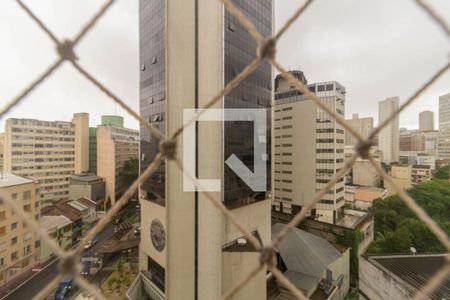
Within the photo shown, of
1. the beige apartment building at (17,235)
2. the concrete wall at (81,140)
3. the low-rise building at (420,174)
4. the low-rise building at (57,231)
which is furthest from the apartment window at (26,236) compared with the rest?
the low-rise building at (420,174)

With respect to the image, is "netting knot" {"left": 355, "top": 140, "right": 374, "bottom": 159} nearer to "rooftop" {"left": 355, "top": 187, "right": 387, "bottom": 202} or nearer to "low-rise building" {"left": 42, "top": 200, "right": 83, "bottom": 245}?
"low-rise building" {"left": 42, "top": 200, "right": 83, "bottom": 245}

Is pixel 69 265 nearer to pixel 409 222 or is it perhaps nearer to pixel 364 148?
pixel 364 148

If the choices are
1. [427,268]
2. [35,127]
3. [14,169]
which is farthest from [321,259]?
[35,127]

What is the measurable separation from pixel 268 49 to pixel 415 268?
618 centimetres

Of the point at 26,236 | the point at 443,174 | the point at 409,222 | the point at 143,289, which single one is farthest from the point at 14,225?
the point at 443,174

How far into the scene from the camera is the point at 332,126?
1250 centimetres

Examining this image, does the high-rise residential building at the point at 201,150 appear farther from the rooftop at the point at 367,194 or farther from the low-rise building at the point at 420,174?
A: the low-rise building at the point at 420,174

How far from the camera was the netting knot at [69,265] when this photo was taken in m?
0.62

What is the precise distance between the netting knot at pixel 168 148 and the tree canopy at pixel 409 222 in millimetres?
10415

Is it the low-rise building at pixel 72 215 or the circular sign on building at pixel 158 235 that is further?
the low-rise building at pixel 72 215

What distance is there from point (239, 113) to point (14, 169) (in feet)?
51.8

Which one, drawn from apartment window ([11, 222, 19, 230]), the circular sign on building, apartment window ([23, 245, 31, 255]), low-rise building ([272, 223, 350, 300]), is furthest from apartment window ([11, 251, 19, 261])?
low-rise building ([272, 223, 350, 300])

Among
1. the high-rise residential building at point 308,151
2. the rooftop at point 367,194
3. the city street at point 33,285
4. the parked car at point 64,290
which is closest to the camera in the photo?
the parked car at point 64,290

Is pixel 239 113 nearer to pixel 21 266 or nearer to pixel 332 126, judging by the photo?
pixel 332 126
